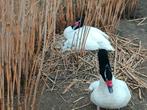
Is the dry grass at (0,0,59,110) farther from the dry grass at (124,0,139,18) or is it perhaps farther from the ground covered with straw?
the dry grass at (124,0,139,18)

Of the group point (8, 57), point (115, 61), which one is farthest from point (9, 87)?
point (115, 61)

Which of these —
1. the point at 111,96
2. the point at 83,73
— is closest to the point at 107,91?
the point at 111,96

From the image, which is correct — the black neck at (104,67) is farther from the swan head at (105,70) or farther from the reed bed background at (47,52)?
the reed bed background at (47,52)

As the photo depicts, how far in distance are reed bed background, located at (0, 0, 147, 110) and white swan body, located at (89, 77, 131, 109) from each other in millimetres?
268

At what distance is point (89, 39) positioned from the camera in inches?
100

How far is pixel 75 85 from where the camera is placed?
2.27 meters

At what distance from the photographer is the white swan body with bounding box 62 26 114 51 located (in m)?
2.49

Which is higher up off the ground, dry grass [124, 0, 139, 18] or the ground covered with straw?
dry grass [124, 0, 139, 18]

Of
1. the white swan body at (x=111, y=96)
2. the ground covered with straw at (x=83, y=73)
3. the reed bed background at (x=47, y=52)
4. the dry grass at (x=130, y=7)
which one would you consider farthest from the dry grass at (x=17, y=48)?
the dry grass at (x=130, y=7)

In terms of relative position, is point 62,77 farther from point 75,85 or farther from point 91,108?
point 91,108

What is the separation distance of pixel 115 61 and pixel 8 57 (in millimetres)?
940

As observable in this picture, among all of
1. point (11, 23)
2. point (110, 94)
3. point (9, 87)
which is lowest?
point (110, 94)

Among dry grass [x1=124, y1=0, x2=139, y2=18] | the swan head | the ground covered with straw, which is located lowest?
the ground covered with straw

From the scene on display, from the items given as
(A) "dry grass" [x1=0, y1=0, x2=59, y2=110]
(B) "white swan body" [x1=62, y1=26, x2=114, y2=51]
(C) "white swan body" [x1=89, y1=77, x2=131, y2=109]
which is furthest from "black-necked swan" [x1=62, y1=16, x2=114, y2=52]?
(C) "white swan body" [x1=89, y1=77, x2=131, y2=109]
